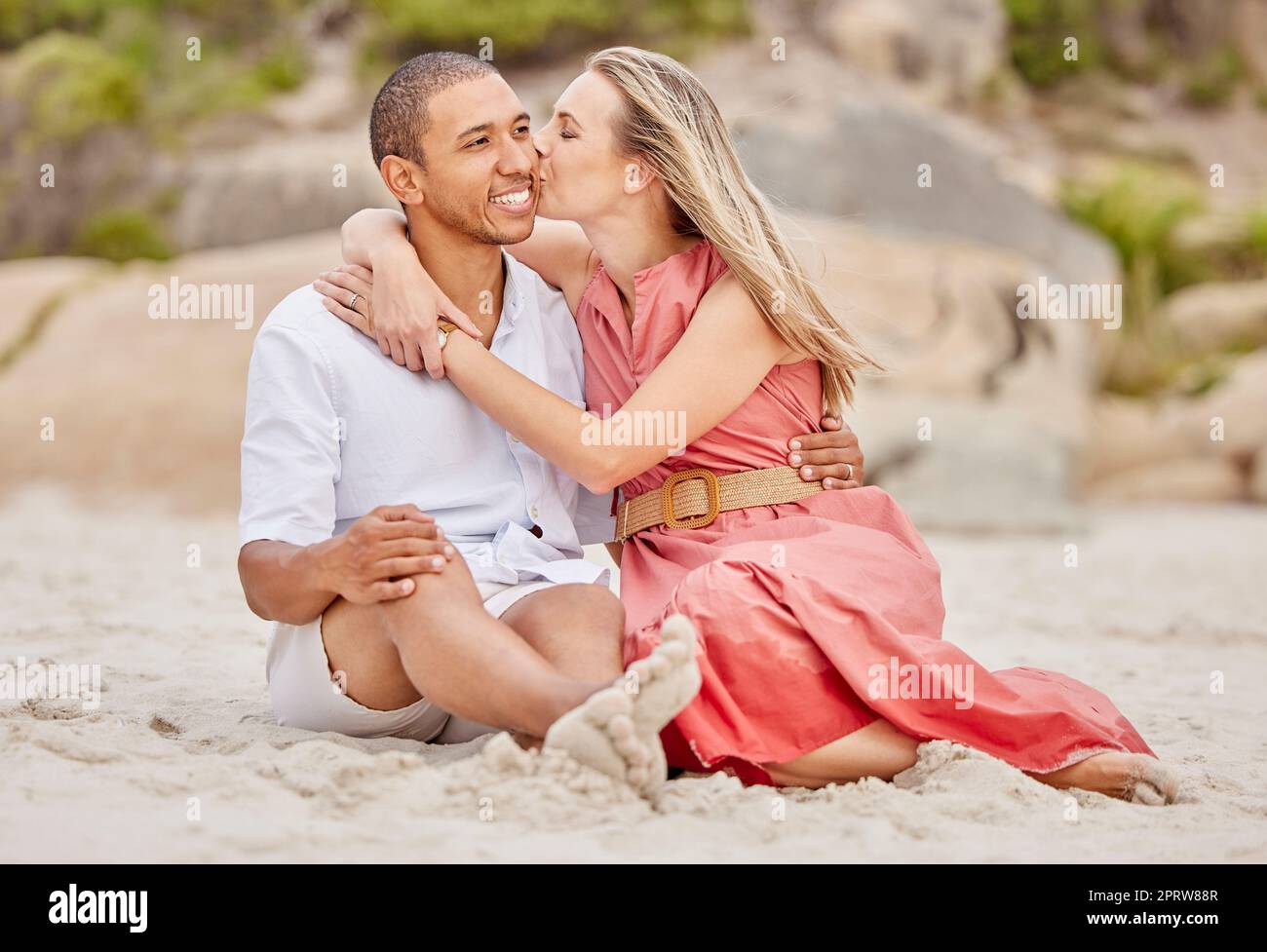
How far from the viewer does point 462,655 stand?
8.84 feet

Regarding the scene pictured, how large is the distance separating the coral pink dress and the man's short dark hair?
86 centimetres

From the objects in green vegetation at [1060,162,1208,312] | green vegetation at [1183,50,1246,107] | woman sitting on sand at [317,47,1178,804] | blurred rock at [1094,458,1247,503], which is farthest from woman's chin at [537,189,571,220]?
green vegetation at [1183,50,1246,107]

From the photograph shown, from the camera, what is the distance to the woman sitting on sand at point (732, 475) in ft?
9.41

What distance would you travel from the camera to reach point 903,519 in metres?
3.38

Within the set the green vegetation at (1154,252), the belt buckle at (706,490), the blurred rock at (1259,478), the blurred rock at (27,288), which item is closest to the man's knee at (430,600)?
the belt buckle at (706,490)

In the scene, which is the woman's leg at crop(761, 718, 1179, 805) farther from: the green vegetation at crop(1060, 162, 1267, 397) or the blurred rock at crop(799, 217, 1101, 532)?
the green vegetation at crop(1060, 162, 1267, 397)

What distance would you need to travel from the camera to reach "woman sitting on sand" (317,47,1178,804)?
2869 millimetres

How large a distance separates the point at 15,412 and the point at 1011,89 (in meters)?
12.9

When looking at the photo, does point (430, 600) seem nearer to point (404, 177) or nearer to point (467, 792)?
point (467, 792)

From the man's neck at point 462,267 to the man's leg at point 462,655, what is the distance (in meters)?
0.80


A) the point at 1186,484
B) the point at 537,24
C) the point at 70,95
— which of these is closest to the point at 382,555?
the point at 1186,484

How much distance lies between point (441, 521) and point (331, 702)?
0.46 m
